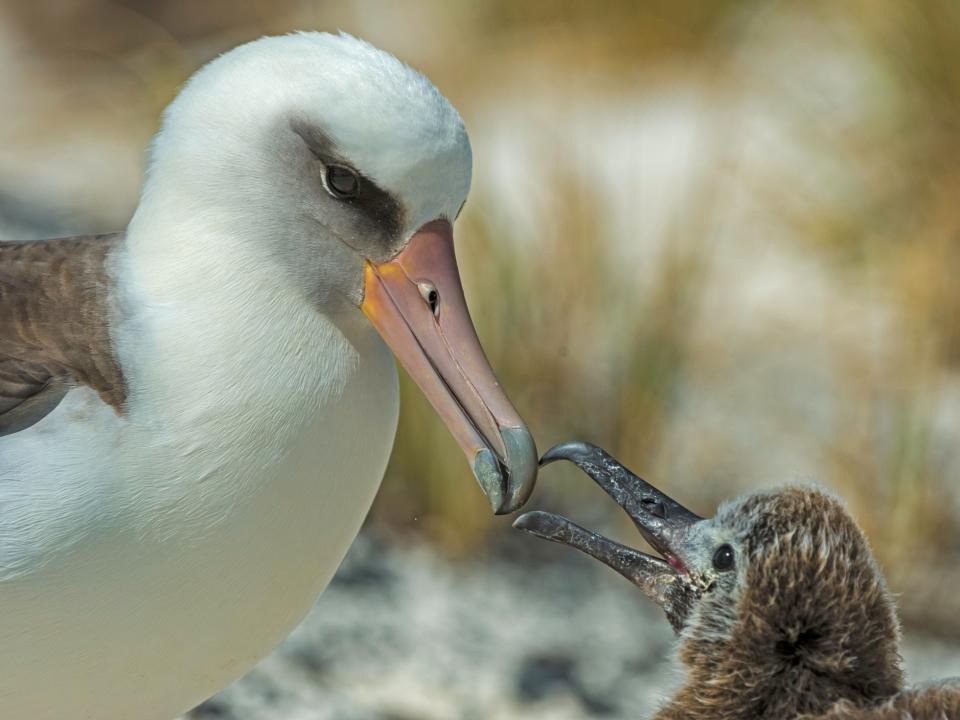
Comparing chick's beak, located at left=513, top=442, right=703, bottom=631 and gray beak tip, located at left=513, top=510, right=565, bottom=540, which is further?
chick's beak, located at left=513, top=442, right=703, bottom=631

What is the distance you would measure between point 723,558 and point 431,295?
908 mm

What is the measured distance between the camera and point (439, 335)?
10.4 ft

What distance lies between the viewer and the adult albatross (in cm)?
301

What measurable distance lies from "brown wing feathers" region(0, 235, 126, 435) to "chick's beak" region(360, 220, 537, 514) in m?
0.53

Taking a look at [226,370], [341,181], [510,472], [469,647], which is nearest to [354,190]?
[341,181]

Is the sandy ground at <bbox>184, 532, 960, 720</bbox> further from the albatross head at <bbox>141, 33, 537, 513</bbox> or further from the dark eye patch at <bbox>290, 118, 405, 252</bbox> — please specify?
the dark eye patch at <bbox>290, 118, 405, 252</bbox>

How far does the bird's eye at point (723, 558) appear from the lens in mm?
3449

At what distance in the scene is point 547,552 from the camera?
6.34 meters

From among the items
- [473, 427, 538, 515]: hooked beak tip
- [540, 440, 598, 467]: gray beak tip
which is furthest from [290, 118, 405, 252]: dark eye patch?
[540, 440, 598, 467]: gray beak tip

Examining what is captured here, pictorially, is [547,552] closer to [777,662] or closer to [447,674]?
[447,674]

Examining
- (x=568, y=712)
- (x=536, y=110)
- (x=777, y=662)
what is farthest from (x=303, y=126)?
(x=536, y=110)

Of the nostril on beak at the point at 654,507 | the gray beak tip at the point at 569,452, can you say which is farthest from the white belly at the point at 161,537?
the nostril on beak at the point at 654,507

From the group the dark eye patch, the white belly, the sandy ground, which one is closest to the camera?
the white belly

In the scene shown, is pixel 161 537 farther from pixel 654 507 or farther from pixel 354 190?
pixel 654 507
